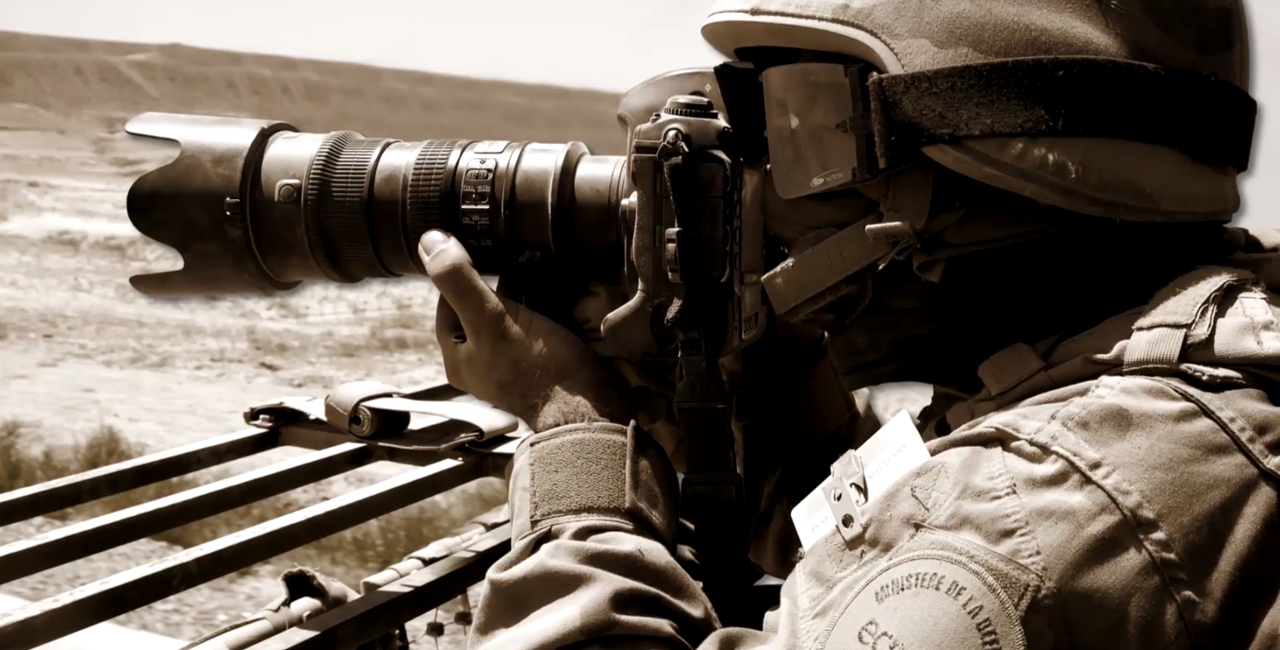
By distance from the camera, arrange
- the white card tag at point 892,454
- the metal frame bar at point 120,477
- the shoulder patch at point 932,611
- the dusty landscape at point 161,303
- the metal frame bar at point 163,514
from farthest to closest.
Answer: the dusty landscape at point 161,303 < the metal frame bar at point 120,477 < the metal frame bar at point 163,514 < the white card tag at point 892,454 < the shoulder patch at point 932,611

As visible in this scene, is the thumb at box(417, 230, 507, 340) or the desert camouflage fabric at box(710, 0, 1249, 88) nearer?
the desert camouflage fabric at box(710, 0, 1249, 88)

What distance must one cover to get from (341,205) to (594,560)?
464 millimetres

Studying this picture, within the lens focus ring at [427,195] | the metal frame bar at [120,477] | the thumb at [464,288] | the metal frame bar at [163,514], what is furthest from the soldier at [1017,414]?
the metal frame bar at [120,477]

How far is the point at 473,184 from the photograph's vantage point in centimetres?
104

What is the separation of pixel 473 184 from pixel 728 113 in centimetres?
27

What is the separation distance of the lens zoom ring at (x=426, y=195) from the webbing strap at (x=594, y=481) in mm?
241

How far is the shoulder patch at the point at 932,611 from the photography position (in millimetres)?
580

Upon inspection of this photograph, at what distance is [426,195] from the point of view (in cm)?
105

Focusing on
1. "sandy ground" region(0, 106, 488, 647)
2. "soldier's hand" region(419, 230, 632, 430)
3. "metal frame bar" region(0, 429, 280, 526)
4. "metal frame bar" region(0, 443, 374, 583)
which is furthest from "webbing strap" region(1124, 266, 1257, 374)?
"sandy ground" region(0, 106, 488, 647)

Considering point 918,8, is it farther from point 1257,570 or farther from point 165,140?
point 165,140

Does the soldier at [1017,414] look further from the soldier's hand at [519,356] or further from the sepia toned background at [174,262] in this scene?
the sepia toned background at [174,262]

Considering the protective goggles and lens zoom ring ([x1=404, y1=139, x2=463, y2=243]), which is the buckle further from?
lens zoom ring ([x1=404, y1=139, x2=463, y2=243])

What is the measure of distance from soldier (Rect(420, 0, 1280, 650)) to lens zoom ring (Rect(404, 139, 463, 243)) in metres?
0.25

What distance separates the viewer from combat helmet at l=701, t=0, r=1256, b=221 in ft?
2.31
